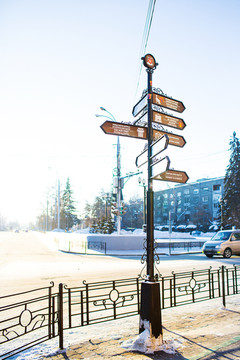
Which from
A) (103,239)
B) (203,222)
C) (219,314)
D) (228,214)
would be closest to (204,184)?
(203,222)

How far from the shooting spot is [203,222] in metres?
66.6

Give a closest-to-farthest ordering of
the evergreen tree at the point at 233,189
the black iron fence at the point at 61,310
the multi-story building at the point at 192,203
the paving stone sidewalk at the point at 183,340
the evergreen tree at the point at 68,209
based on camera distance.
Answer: the paving stone sidewalk at the point at 183,340, the black iron fence at the point at 61,310, the evergreen tree at the point at 233,189, the multi-story building at the point at 192,203, the evergreen tree at the point at 68,209

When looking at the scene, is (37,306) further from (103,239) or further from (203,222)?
(203,222)

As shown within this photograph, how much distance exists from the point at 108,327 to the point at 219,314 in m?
2.43

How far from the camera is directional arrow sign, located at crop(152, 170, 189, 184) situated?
4480 mm

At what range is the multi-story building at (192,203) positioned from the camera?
66.6m

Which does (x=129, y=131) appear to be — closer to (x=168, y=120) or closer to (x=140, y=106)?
(x=140, y=106)

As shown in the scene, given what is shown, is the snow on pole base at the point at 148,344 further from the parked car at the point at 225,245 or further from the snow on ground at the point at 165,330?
the parked car at the point at 225,245

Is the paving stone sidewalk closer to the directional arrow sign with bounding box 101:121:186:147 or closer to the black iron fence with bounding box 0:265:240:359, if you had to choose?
the black iron fence with bounding box 0:265:240:359

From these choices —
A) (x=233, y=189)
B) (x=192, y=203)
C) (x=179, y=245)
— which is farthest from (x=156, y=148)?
(x=192, y=203)

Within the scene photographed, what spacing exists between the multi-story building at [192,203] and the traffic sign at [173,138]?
59497 millimetres

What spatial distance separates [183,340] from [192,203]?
69846 mm

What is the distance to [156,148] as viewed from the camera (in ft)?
14.9

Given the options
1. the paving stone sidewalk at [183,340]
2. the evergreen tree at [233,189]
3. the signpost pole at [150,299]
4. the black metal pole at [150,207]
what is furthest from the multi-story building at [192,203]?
the signpost pole at [150,299]
